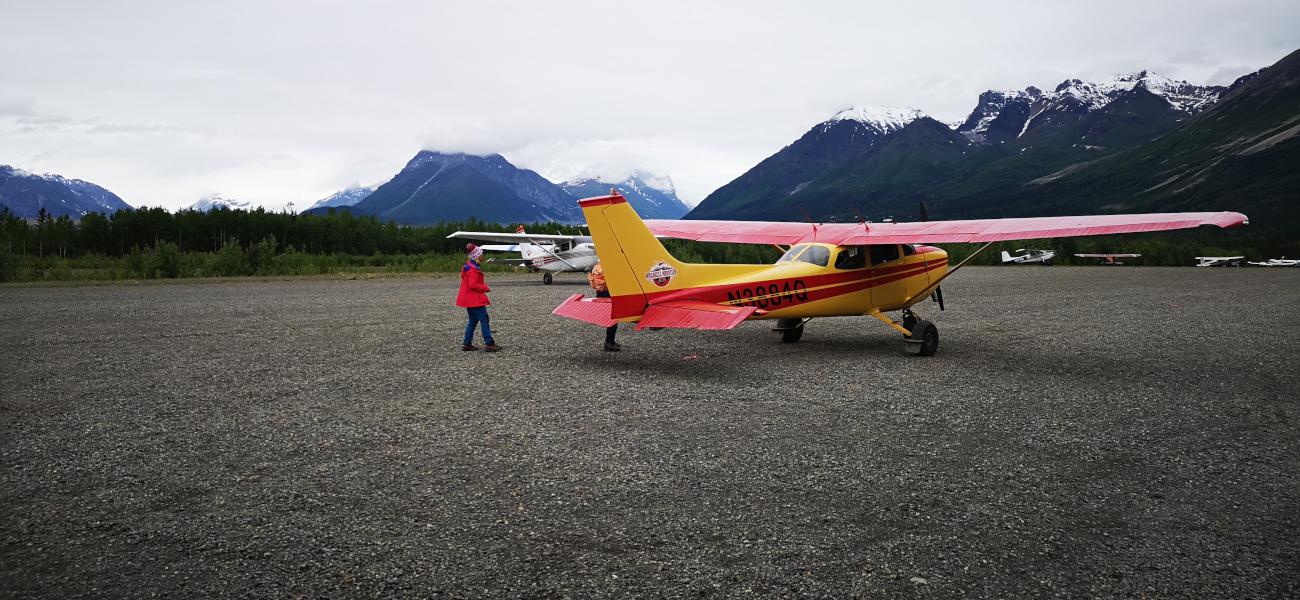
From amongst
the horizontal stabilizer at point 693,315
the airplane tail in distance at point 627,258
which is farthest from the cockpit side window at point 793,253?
the airplane tail in distance at point 627,258

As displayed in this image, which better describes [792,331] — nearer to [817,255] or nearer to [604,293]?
[817,255]

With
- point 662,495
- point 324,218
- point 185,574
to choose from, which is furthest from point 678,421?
point 324,218

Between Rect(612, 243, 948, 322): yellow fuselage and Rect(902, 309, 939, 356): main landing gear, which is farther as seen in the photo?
Rect(902, 309, 939, 356): main landing gear

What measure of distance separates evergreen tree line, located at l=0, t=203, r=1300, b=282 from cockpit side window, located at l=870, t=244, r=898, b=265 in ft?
98.9

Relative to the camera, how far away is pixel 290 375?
880 cm

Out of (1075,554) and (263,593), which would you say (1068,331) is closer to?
(1075,554)

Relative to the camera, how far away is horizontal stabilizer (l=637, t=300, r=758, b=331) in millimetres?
8295

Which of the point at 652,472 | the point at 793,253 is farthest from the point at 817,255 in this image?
the point at 652,472

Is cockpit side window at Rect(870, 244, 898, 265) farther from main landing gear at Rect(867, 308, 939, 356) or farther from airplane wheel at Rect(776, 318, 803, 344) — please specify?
airplane wheel at Rect(776, 318, 803, 344)

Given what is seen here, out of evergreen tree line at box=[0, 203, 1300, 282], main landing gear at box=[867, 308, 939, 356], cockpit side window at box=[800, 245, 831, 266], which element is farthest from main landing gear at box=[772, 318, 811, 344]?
evergreen tree line at box=[0, 203, 1300, 282]

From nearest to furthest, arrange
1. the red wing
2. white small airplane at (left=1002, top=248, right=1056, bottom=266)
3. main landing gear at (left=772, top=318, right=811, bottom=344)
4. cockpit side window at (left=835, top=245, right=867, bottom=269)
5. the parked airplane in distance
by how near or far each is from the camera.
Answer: the red wing → cockpit side window at (left=835, top=245, right=867, bottom=269) → main landing gear at (left=772, top=318, right=811, bottom=344) → the parked airplane in distance → white small airplane at (left=1002, top=248, right=1056, bottom=266)

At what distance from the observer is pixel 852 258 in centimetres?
1062

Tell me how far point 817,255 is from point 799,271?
1.50 feet

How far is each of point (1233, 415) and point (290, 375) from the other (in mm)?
10620
